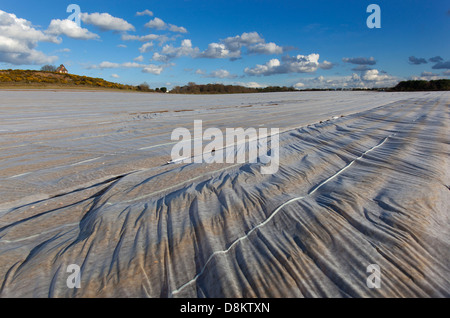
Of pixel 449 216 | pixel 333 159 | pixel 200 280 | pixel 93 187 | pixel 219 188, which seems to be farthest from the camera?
pixel 333 159

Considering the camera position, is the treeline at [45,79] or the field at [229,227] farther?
the treeline at [45,79]

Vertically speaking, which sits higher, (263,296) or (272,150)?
(272,150)

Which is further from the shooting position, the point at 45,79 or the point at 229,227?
the point at 45,79

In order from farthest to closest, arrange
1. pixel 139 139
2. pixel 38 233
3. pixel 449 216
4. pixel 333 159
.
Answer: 1. pixel 139 139
2. pixel 333 159
3. pixel 449 216
4. pixel 38 233

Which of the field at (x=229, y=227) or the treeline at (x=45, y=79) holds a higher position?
the treeline at (x=45, y=79)

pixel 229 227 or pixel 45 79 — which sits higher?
pixel 45 79

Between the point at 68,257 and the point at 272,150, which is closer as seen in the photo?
the point at 68,257

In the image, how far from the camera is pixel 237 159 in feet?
11.5

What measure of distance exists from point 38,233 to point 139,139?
3.19m

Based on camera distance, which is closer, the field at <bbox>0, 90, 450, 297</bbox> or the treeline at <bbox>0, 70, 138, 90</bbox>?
the field at <bbox>0, 90, 450, 297</bbox>

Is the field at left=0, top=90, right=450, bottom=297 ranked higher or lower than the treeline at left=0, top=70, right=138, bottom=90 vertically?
lower
